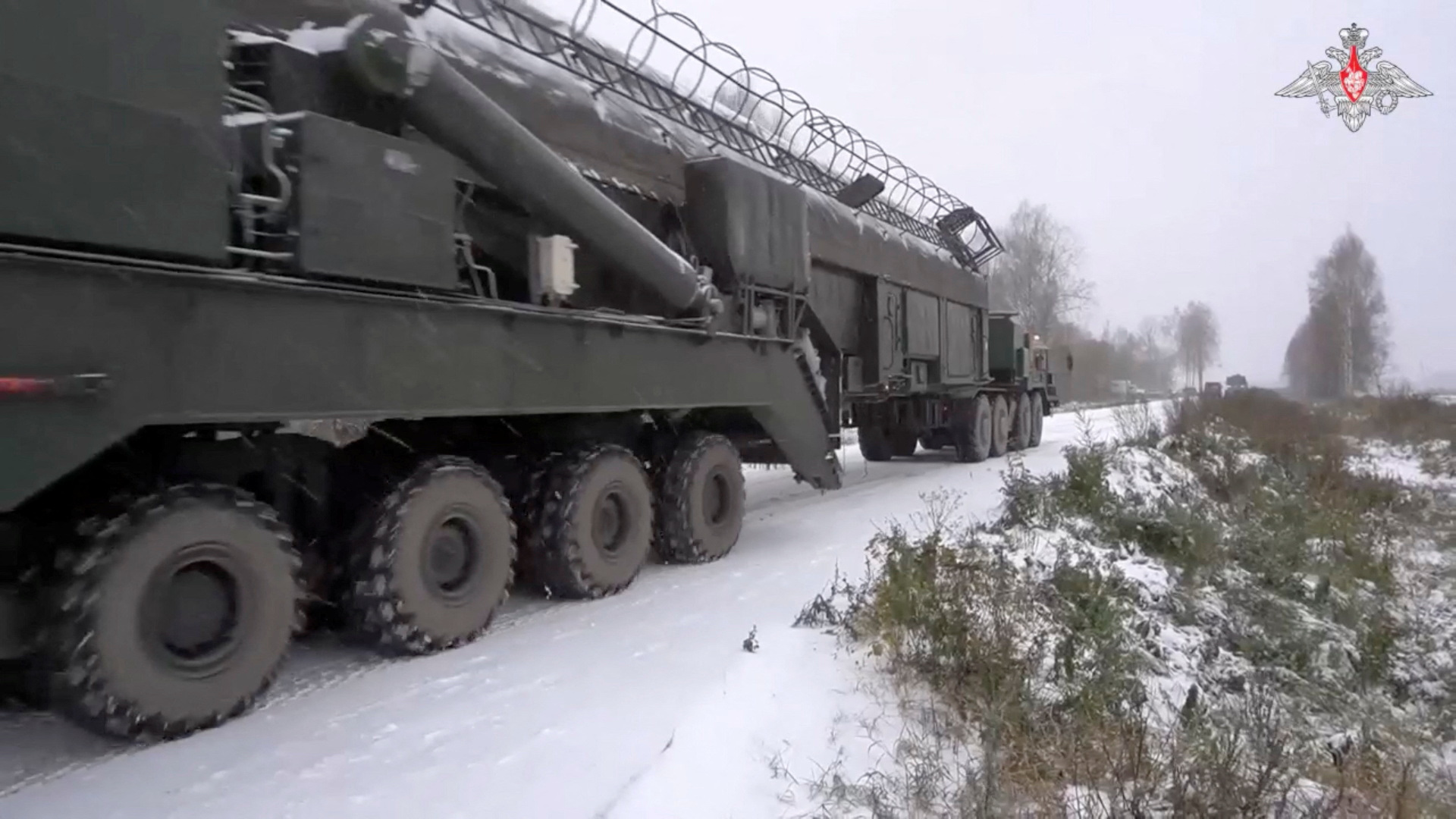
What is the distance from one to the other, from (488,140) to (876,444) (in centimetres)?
1207

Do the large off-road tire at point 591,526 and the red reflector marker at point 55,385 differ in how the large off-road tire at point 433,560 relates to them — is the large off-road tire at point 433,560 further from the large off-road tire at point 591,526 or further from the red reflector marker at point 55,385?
the red reflector marker at point 55,385

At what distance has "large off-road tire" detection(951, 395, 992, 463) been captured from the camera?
1592 cm

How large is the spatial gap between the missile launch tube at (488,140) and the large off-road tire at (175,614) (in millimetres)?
2253

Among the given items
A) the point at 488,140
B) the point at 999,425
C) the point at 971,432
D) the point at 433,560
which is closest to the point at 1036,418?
the point at 999,425

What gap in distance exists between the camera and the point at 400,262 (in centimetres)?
479

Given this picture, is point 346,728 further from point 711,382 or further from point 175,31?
point 711,382

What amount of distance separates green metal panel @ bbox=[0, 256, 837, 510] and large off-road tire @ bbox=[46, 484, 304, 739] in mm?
382

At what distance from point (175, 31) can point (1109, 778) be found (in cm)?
458

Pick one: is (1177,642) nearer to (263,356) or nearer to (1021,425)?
(263,356)

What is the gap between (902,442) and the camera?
16.9 metres

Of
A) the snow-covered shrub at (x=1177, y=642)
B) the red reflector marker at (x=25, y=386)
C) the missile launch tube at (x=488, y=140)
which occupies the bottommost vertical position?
the snow-covered shrub at (x=1177, y=642)

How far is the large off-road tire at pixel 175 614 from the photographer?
354 centimetres

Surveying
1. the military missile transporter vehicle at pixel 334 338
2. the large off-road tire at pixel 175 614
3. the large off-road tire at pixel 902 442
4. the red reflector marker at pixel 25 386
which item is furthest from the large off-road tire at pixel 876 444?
the red reflector marker at pixel 25 386

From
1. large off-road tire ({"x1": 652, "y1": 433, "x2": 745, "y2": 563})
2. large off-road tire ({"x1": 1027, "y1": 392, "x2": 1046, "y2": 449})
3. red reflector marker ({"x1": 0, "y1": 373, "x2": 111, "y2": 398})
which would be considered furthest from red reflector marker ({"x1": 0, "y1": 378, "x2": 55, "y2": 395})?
large off-road tire ({"x1": 1027, "y1": 392, "x2": 1046, "y2": 449})
